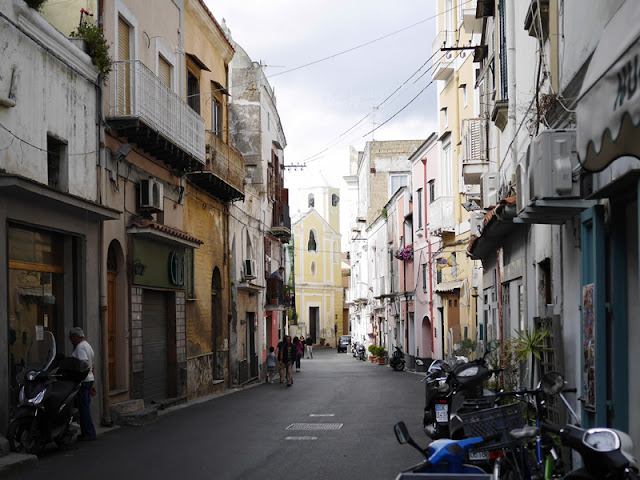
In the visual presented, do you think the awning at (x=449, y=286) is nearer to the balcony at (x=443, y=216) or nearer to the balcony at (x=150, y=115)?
the balcony at (x=443, y=216)

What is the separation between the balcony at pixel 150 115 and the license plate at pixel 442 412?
8300 millimetres

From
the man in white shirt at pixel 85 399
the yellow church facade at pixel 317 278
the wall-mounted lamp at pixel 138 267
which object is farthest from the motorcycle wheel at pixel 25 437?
the yellow church facade at pixel 317 278

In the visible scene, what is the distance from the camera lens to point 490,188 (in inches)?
625

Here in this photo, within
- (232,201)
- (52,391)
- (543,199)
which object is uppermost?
(232,201)

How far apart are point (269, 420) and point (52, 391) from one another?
5055 millimetres

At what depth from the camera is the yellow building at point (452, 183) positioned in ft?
98.1

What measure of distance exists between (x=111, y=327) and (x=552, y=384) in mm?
11374

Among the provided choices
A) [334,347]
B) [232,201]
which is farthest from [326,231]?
[232,201]

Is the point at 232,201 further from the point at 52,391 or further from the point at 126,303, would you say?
the point at 52,391

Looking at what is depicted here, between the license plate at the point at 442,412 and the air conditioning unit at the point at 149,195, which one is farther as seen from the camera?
the air conditioning unit at the point at 149,195

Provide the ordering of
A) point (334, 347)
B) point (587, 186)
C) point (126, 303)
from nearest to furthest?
point (587, 186)
point (126, 303)
point (334, 347)

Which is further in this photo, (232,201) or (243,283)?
(243,283)

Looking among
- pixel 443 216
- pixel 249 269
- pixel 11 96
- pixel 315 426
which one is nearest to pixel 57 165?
pixel 11 96

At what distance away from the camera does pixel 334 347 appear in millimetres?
85000
